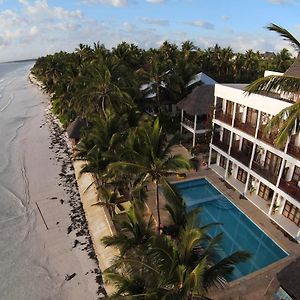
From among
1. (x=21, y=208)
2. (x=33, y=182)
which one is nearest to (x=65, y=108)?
(x=33, y=182)

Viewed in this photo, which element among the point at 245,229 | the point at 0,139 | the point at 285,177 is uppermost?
the point at 285,177

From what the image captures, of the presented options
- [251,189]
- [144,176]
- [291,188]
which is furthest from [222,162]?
[144,176]

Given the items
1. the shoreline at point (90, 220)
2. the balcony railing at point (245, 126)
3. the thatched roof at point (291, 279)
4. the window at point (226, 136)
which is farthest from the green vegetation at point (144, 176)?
the balcony railing at point (245, 126)

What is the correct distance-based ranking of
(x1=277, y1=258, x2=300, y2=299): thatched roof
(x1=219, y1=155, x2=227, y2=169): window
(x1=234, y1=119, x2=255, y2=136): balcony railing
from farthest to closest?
(x1=219, y1=155, x2=227, y2=169): window
(x1=234, y1=119, x2=255, y2=136): balcony railing
(x1=277, y1=258, x2=300, y2=299): thatched roof

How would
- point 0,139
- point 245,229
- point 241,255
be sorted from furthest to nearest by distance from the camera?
1. point 0,139
2. point 245,229
3. point 241,255

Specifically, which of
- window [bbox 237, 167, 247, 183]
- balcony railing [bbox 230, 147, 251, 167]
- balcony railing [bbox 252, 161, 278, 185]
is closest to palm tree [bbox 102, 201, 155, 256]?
balcony railing [bbox 252, 161, 278, 185]

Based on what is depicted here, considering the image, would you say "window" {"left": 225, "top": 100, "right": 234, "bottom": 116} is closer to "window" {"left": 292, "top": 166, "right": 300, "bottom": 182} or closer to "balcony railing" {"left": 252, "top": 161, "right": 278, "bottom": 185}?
"balcony railing" {"left": 252, "top": 161, "right": 278, "bottom": 185}

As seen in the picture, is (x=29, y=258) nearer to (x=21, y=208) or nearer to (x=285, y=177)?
(x=21, y=208)
